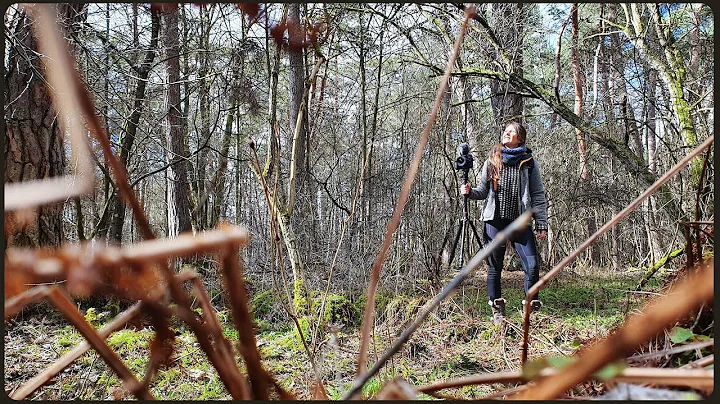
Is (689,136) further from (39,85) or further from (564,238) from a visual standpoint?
(39,85)

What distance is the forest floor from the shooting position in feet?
8.71

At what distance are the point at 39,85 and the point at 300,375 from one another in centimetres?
381

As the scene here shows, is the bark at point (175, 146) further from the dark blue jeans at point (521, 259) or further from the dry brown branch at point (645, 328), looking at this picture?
the dry brown branch at point (645, 328)


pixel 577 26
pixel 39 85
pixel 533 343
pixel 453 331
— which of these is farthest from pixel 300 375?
pixel 577 26

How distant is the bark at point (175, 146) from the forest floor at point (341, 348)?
1892mm

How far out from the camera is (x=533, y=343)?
10.9ft

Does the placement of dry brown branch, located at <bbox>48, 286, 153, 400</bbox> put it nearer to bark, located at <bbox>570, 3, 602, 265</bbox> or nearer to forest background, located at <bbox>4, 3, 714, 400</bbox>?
forest background, located at <bbox>4, 3, 714, 400</bbox>

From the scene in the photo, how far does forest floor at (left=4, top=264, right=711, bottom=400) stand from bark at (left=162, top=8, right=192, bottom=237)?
74.5 inches

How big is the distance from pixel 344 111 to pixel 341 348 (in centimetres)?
426

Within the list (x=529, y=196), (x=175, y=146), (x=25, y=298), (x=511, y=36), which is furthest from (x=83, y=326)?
(x=175, y=146)

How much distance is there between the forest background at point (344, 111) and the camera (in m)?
4.11

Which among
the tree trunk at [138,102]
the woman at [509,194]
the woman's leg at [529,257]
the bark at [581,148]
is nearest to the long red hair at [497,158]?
the woman at [509,194]

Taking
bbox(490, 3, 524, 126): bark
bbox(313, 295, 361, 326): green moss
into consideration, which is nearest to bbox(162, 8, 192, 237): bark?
bbox(313, 295, 361, 326): green moss

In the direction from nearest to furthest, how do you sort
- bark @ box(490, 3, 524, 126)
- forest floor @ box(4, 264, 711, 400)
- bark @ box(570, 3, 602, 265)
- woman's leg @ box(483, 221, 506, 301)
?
forest floor @ box(4, 264, 711, 400) → woman's leg @ box(483, 221, 506, 301) → bark @ box(490, 3, 524, 126) → bark @ box(570, 3, 602, 265)
